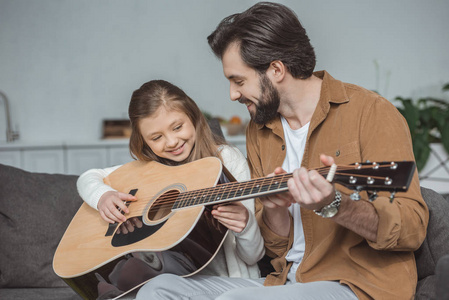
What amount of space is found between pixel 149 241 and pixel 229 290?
0.28 metres

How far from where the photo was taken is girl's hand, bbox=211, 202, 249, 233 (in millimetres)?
1431

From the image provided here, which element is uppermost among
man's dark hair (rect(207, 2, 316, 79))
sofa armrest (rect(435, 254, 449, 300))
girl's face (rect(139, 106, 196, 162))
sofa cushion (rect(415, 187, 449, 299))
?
man's dark hair (rect(207, 2, 316, 79))

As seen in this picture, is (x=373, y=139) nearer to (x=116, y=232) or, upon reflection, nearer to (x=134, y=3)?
(x=116, y=232)

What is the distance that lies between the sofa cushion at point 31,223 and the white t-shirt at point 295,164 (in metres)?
0.97

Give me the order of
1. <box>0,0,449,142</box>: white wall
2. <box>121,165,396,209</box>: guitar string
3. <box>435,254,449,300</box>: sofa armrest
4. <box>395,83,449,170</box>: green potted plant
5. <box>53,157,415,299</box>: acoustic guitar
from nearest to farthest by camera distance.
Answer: <box>435,254,449,300</box>: sofa armrest < <box>121,165,396,209</box>: guitar string < <box>53,157,415,299</box>: acoustic guitar < <box>395,83,449,170</box>: green potted plant < <box>0,0,449,142</box>: white wall

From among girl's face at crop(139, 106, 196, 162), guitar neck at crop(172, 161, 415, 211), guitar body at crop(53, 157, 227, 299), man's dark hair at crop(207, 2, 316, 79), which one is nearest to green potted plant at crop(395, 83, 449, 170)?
man's dark hair at crop(207, 2, 316, 79)

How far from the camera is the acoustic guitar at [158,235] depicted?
1.35 metres

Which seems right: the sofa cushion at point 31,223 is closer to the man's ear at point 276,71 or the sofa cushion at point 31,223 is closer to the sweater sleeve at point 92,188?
the sweater sleeve at point 92,188

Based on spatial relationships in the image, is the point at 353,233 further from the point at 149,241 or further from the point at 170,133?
the point at 170,133

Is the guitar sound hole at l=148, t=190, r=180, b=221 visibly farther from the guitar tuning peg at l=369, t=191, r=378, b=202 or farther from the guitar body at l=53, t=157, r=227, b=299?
the guitar tuning peg at l=369, t=191, r=378, b=202

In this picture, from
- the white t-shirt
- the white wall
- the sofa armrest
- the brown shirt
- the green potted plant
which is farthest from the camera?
the white wall

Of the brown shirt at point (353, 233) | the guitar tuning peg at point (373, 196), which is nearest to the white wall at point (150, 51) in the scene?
the brown shirt at point (353, 233)

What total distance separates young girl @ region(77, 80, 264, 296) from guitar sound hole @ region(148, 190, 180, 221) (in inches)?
2.7

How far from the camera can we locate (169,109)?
1738 mm
